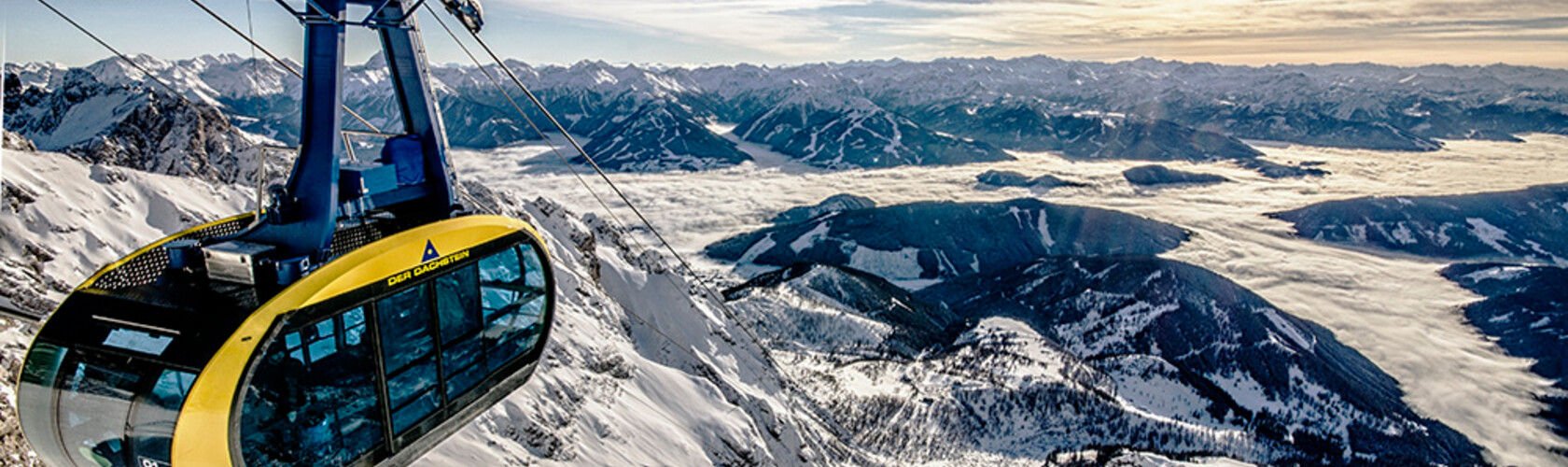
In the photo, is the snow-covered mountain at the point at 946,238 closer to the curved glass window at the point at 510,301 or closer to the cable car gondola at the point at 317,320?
the curved glass window at the point at 510,301

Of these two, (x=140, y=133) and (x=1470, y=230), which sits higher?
(x=140, y=133)

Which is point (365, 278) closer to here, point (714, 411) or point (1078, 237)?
point (714, 411)

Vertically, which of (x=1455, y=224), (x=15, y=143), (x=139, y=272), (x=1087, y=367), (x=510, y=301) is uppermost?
(x=139, y=272)

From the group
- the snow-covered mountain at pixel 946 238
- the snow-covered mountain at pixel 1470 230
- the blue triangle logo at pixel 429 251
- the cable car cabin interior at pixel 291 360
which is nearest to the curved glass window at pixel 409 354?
the cable car cabin interior at pixel 291 360

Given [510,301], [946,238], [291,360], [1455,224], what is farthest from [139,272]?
[1455,224]

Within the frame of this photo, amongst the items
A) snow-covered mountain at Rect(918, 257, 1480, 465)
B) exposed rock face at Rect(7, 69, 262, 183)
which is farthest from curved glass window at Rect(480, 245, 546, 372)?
snow-covered mountain at Rect(918, 257, 1480, 465)

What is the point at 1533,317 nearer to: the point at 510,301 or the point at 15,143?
the point at 510,301
